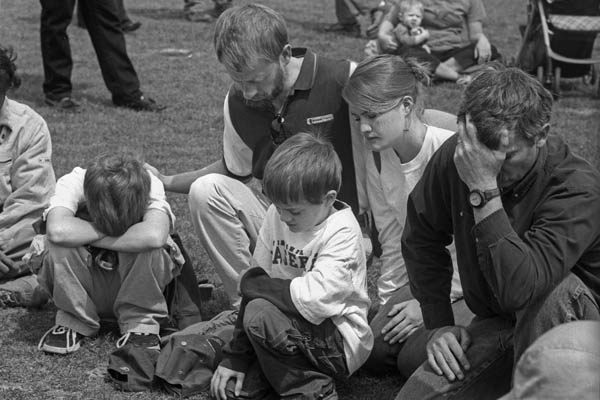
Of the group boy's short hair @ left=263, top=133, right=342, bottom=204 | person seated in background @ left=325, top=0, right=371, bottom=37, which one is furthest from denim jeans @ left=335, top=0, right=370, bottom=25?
boy's short hair @ left=263, top=133, right=342, bottom=204

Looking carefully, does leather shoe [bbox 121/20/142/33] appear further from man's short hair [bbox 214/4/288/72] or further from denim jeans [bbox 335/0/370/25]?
man's short hair [bbox 214/4/288/72]

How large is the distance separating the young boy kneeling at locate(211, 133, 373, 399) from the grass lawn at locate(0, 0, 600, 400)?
284mm

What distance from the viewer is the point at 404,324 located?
12.6ft

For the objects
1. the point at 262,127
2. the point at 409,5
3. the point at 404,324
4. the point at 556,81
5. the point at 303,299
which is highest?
the point at 262,127

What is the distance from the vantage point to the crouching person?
13.3 feet

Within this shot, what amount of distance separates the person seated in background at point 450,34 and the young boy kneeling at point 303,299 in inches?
222

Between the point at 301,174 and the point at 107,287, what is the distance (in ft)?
3.81

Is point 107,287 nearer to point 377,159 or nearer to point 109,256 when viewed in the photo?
point 109,256

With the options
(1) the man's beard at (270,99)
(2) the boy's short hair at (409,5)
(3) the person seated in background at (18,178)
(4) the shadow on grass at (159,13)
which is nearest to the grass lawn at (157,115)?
(4) the shadow on grass at (159,13)

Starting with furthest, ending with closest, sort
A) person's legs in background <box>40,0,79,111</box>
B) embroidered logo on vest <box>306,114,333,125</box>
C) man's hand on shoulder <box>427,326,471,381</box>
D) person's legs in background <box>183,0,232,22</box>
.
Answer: person's legs in background <box>183,0,232,22</box>
person's legs in background <box>40,0,79,111</box>
embroidered logo on vest <box>306,114,333,125</box>
man's hand on shoulder <box>427,326,471,381</box>

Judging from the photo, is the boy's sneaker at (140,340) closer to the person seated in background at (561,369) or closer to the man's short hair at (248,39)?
the man's short hair at (248,39)

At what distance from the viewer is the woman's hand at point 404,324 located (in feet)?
12.6

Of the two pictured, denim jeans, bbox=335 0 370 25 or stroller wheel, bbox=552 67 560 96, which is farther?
denim jeans, bbox=335 0 370 25

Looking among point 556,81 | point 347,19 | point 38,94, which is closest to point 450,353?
point 556,81
